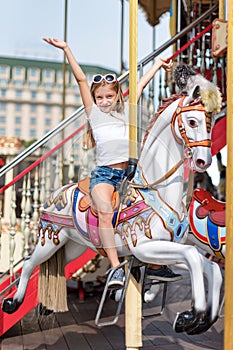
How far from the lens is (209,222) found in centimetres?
368

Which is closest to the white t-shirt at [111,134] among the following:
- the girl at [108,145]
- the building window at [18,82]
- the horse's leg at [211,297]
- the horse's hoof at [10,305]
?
the girl at [108,145]

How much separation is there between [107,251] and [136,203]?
31 centimetres

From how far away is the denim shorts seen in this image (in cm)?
294

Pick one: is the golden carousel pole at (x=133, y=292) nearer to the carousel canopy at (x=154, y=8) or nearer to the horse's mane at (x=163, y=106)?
the horse's mane at (x=163, y=106)

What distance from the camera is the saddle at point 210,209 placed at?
3.64m

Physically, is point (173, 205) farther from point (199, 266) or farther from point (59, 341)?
point (59, 341)

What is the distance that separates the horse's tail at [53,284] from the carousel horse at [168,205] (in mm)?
375

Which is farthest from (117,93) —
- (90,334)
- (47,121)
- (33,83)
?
(47,121)

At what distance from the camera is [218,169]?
6.99 m

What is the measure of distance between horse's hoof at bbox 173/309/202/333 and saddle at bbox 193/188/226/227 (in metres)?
1.07

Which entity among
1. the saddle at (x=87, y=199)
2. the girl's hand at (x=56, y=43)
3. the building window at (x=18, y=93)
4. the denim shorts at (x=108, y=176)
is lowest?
the saddle at (x=87, y=199)

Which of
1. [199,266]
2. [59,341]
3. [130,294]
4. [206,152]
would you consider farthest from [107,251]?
[59,341]

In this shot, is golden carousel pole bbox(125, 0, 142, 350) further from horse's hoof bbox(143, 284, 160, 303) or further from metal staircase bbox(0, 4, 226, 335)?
horse's hoof bbox(143, 284, 160, 303)

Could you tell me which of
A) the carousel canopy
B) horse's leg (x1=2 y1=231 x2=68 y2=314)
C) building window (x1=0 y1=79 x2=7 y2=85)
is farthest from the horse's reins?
building window (x1=0 y1=79 x2=7 y2=85)
